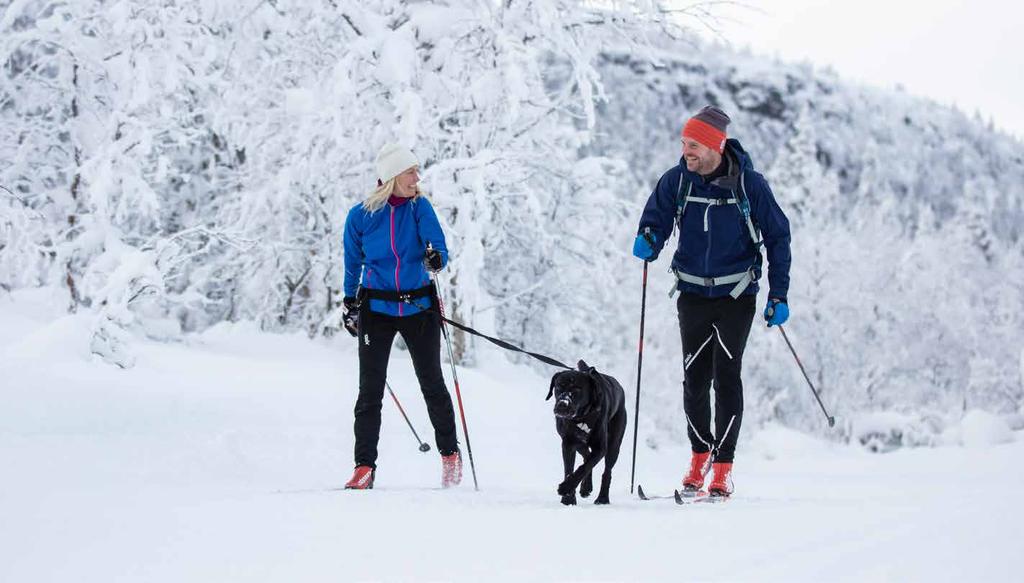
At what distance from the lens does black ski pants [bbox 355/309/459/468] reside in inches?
221

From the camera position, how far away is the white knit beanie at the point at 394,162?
217 inches

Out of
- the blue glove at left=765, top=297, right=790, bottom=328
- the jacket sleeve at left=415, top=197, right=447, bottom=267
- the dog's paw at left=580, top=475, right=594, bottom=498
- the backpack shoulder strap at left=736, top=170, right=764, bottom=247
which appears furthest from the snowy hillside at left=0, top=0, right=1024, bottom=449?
the blue glove at left=765, top=297, right=790, bottom=328

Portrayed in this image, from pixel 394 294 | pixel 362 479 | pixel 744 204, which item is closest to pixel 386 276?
pixel 394 294

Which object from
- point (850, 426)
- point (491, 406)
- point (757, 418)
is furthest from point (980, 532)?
point (757, 418)

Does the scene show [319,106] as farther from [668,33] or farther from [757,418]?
[757,418]

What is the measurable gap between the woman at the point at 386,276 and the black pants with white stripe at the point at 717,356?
60.6 inches

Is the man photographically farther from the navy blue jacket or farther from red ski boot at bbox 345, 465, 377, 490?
red ski boot at bbox 345, 465, 377, 490

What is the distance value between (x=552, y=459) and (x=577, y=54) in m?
4.80

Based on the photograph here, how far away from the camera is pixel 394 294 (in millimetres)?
5531

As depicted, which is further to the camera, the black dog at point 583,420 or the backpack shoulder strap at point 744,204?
the backpack shoulder strap at point 744,204

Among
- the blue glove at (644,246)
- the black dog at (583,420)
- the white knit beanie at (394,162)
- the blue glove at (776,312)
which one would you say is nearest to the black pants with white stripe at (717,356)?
the blue glove at (776,312)

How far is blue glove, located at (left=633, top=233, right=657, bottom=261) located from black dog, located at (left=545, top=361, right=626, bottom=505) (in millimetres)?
814

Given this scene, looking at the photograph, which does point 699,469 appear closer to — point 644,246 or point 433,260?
point 644,246

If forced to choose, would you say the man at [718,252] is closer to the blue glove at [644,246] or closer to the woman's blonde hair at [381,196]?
the blue glove at [644,246]
